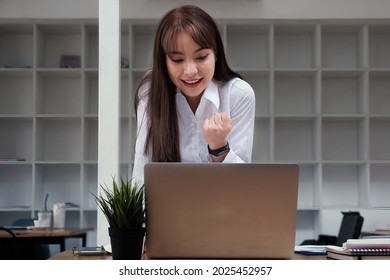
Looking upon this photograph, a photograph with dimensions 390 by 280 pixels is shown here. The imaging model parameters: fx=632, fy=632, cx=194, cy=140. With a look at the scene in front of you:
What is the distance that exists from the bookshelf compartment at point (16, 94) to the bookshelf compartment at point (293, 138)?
2.51 metres

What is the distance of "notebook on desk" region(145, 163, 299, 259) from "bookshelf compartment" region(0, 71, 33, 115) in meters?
5.01

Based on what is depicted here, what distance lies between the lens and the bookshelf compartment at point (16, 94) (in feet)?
20.9

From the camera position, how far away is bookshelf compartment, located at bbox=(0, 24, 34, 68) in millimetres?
6402

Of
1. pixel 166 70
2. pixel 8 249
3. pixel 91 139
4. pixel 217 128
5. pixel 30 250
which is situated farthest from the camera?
pixel 91 139

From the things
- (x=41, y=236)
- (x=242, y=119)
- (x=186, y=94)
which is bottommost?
(x=41, y=236)

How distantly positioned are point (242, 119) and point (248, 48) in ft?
13.2

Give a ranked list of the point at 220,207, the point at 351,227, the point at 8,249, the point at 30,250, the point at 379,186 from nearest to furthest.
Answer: the point at 220,207
the point at 351,227
the point at 8,249
the point at 30,250
the point at 379,186

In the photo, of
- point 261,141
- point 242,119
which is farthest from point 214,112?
point 261,141

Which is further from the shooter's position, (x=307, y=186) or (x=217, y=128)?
(x=307, y=186)

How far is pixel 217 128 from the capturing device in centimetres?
182

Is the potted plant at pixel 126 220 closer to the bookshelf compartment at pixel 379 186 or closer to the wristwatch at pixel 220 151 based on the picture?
the wristwatch at pixel 220 151

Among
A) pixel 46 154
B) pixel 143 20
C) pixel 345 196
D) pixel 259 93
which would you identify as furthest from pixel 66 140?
pixel 345 196

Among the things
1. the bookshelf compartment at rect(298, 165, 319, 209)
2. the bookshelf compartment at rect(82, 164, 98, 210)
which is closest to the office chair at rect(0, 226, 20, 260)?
the bookshelf compartment at rect(82, 164, 98, 210)

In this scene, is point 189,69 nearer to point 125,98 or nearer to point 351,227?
point 351,227
